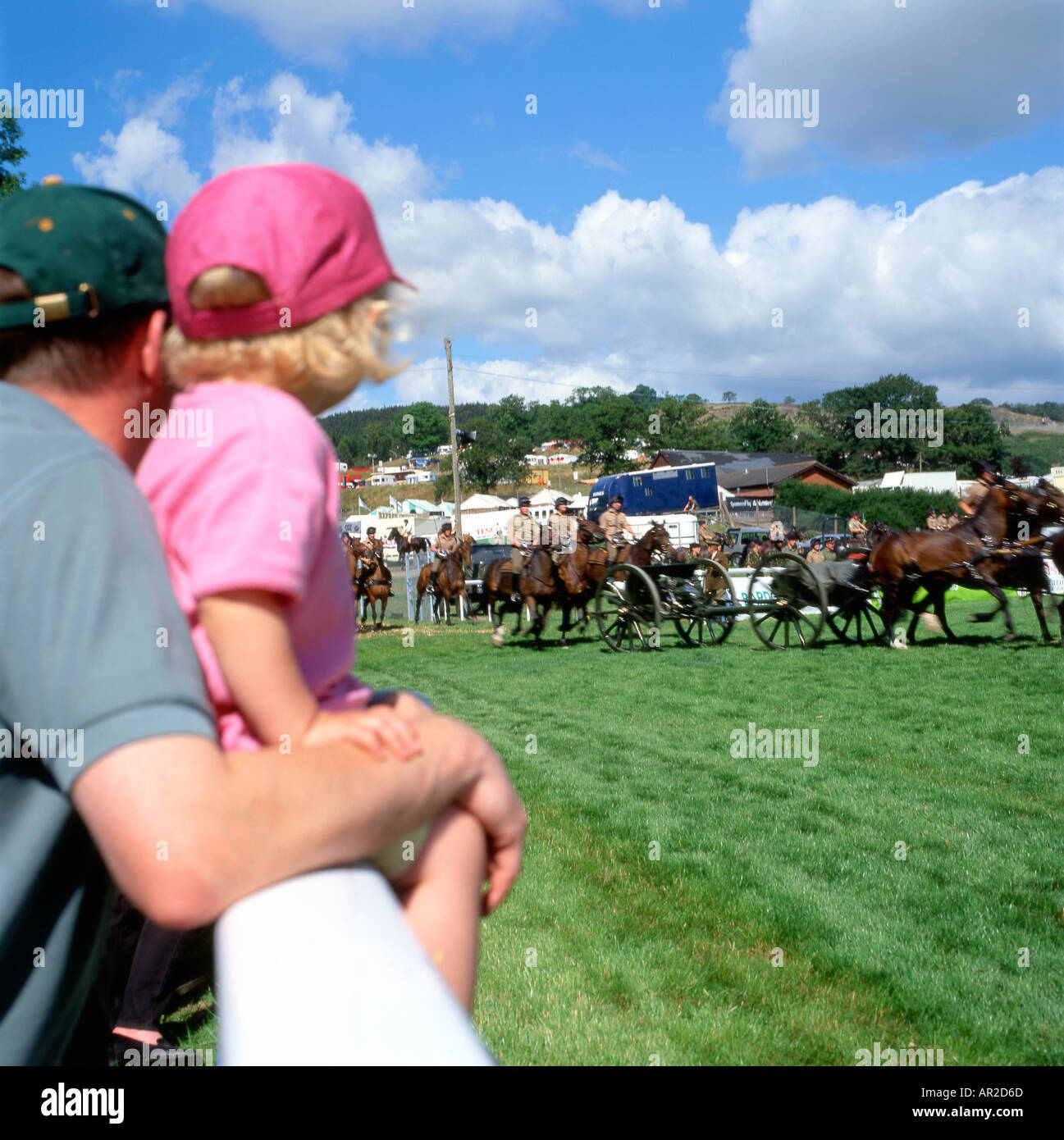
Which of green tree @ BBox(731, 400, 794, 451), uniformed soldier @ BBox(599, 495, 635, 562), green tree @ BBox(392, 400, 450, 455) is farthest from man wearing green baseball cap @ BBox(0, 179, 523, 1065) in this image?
green tree @ BBox(392, 400, 450, 455)

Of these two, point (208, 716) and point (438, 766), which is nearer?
point (208, 716)

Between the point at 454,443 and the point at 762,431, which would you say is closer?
the point at 454,443

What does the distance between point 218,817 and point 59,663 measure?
200mm

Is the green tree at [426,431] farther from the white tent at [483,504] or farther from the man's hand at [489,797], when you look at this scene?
the man's hand at [489,797]

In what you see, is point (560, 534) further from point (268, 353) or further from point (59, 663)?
point (59, 663)

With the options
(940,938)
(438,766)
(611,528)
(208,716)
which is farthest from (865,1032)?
(611,528)

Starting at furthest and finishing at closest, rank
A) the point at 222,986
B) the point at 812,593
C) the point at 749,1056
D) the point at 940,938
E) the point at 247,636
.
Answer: the point at 812,593 → the point at 940,938 → the point at 749,1056 → the point at 247,636 → the point at 222,986

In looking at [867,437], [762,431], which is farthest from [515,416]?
[867,437]

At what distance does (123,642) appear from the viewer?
36.4 inches

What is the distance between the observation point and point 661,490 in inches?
1452

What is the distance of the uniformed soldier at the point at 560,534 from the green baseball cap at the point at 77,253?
17.6 metres

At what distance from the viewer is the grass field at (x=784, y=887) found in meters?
3.54

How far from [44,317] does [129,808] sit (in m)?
0.58

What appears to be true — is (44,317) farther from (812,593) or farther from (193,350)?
(812,593)
